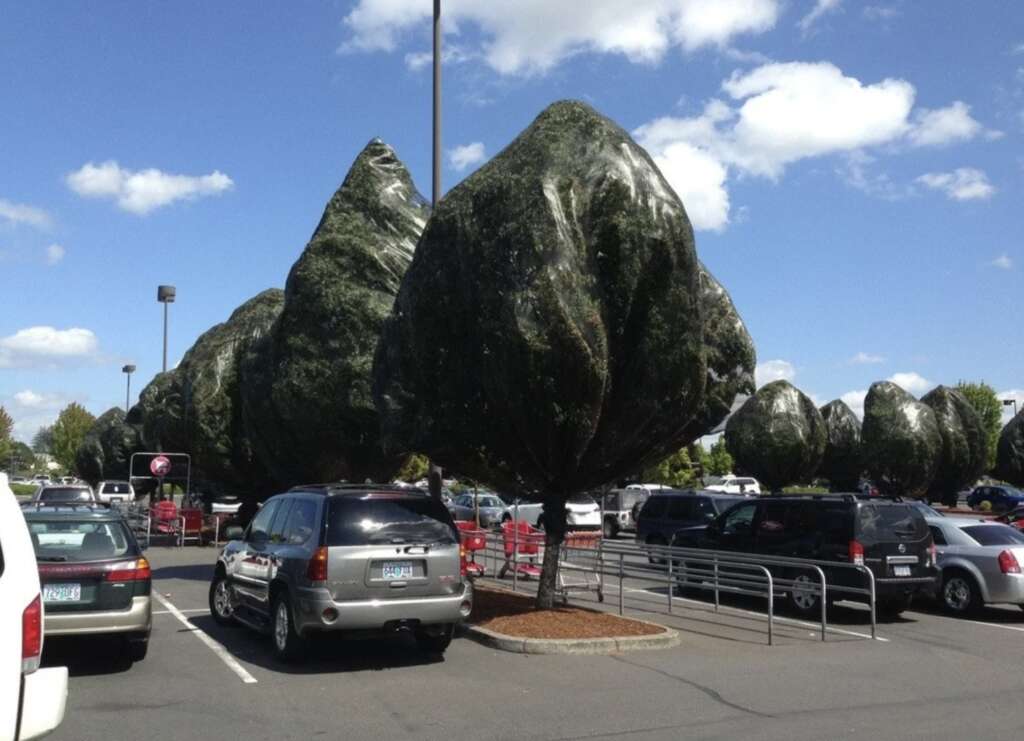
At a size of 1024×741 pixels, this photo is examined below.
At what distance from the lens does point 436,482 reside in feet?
49.4

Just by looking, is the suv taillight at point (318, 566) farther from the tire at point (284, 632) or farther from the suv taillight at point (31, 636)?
the suv taillight at point (31, 636)

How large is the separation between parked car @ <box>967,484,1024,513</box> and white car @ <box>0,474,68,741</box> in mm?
50894

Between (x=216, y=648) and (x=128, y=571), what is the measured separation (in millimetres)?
2005

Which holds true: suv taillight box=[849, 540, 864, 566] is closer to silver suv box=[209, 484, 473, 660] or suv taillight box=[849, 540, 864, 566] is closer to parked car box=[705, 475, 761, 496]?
silver suv box=[209, 484, 473, 660]

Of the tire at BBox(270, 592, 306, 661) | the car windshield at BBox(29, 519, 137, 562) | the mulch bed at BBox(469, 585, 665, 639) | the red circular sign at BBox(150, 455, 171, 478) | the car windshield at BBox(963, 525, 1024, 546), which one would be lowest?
the mulch bed at BBox(469, 585, 665, 639)

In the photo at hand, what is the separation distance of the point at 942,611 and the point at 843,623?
7.69 feet

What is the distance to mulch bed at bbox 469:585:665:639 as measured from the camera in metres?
11.0

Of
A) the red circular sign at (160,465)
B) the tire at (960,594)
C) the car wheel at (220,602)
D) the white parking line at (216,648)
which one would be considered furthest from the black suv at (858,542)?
the red circular sign at (160,465)

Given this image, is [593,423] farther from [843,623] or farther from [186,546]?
[186,546]

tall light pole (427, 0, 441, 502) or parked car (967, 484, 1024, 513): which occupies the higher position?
tall light pole (427, 0, 441, 502)

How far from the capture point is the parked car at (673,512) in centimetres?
2364

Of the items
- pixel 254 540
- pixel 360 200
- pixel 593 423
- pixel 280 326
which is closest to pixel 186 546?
pixel 280 326

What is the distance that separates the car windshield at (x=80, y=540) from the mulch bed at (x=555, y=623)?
13.7ft

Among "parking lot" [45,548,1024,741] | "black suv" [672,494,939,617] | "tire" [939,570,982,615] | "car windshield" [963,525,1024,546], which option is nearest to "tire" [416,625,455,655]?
"parking lot" [45,548,1024,741]
